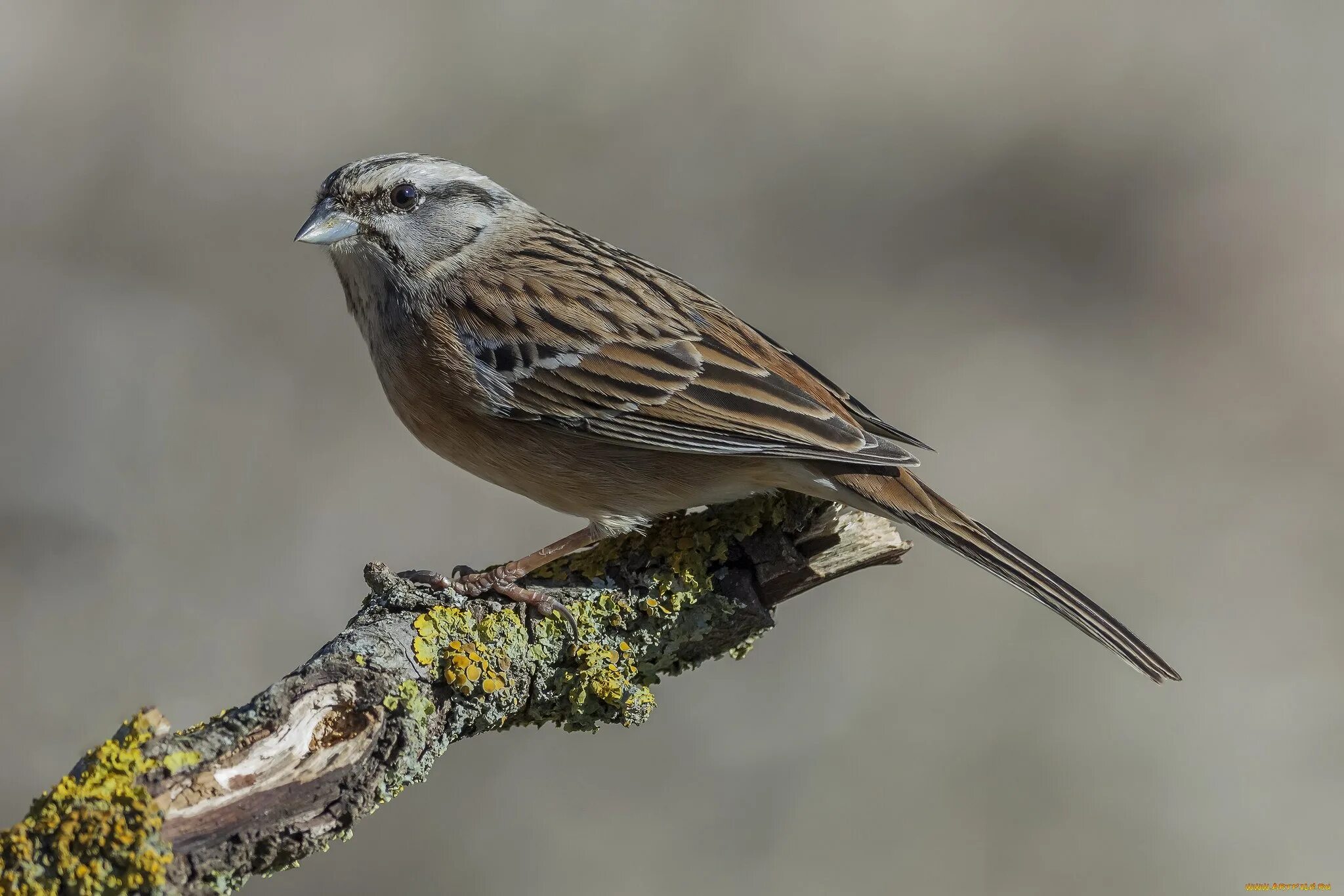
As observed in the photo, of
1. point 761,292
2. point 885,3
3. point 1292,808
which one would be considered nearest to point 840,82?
point 885,3

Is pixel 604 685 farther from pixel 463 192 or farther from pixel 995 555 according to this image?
pixel 463 192

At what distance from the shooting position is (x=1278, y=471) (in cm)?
896

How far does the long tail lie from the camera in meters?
4.48

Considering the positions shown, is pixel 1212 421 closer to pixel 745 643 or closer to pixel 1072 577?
pixel 1072 577

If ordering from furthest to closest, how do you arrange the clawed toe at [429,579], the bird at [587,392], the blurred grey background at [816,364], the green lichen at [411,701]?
the blurred grey background at [816,364] < the bird at [587,392] < the clawed toe at [429,579] < the green lichen at [411,701]

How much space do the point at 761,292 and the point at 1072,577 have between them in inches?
113

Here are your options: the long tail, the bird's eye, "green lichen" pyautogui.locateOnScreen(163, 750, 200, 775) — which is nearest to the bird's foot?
the long tail

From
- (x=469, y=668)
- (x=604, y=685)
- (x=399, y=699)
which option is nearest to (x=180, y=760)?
(x=399, y=699)

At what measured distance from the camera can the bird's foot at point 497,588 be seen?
173 inches

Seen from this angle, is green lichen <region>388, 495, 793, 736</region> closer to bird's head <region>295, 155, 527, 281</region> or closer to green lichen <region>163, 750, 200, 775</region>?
green lichen <region>163, 750, 200, 775</region>

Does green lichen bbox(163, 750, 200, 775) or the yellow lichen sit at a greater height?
the yellow lichen

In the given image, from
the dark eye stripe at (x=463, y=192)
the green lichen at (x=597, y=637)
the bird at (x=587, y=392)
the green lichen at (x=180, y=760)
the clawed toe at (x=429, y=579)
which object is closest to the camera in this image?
the green lichen at (x=180, y=760)

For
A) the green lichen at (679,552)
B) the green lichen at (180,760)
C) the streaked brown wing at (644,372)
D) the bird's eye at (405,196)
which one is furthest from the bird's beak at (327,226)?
the green lichen at (180,760)

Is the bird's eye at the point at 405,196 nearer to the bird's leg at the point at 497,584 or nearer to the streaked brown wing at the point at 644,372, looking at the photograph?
the streaked brown wing at the point at 644,372
